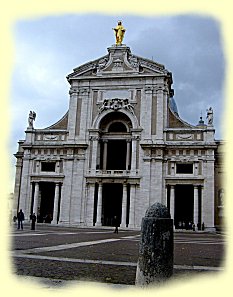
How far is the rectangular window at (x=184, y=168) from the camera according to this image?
A: 1818 inches

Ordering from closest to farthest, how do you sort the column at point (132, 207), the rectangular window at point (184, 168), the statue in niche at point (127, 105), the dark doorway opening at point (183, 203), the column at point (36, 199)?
the column at point (132, 207) → the rectangular window at point (184, 168) → the dark doorway opening at point (183, 203) → the statue in niche at point (127, 105) → the column at point (36, 199)

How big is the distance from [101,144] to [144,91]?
8583mm

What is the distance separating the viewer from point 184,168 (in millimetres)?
46406

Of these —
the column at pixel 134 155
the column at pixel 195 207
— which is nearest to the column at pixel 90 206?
the column at pixel 134 155

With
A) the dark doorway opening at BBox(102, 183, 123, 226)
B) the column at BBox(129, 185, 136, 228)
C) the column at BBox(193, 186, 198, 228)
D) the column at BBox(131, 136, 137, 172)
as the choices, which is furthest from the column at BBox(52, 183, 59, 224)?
the column at BBox(193, 186, 198, 228)

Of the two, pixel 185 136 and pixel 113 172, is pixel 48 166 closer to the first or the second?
pixel 113 172

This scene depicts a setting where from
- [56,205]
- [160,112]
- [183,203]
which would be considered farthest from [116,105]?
[183,203]

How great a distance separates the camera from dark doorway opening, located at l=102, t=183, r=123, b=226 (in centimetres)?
4900

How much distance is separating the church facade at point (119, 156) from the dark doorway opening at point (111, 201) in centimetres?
13

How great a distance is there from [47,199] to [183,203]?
18044mm

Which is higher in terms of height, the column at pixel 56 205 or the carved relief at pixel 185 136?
the carved relief at pixel 185 136

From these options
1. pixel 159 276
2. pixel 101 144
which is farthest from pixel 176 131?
pixel 159 276

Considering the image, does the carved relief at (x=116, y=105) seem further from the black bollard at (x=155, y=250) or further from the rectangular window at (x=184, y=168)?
the black bollard at (x=155, y=250)

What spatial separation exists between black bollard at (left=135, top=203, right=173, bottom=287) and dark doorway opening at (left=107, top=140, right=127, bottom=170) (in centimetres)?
4265
